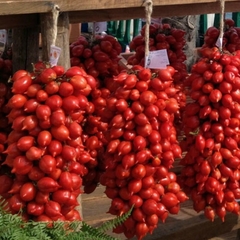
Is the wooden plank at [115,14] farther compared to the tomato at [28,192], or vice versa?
the wooden plank at [115,14]

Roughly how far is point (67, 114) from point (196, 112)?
Result: 0.50 m

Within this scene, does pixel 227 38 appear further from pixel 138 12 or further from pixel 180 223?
pixel 180 223

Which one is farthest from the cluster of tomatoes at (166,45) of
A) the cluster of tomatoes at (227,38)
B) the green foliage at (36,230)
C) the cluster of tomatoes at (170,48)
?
the green foliage at (36,230)

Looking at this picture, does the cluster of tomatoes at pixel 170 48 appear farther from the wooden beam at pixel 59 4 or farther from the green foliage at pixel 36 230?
the green foliage at pixel 36 230

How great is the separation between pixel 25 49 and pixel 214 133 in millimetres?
658

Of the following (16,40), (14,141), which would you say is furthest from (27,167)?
(16,40)

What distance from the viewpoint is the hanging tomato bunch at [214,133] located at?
1.50 m

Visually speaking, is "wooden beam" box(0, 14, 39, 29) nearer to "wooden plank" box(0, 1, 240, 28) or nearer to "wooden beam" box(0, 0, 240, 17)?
"wooden plank" box(0, 1, 240, 28)

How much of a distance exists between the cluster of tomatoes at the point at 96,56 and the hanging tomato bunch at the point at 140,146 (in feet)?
0.54

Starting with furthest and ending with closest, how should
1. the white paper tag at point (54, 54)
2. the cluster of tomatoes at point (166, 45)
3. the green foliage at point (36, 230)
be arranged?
the cluster of tomatoes at point (166, 45)
the white paper tag at point (54, 54)
the green foliage at point (36, 230)

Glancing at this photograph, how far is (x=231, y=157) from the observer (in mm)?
1545

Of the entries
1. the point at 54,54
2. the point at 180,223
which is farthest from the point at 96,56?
the point at 180,223

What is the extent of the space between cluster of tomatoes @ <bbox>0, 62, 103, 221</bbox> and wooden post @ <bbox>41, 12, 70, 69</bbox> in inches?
4.7

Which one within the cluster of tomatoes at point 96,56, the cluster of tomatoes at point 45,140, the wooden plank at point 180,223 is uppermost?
the cluster of tomatoes at point 96,56
